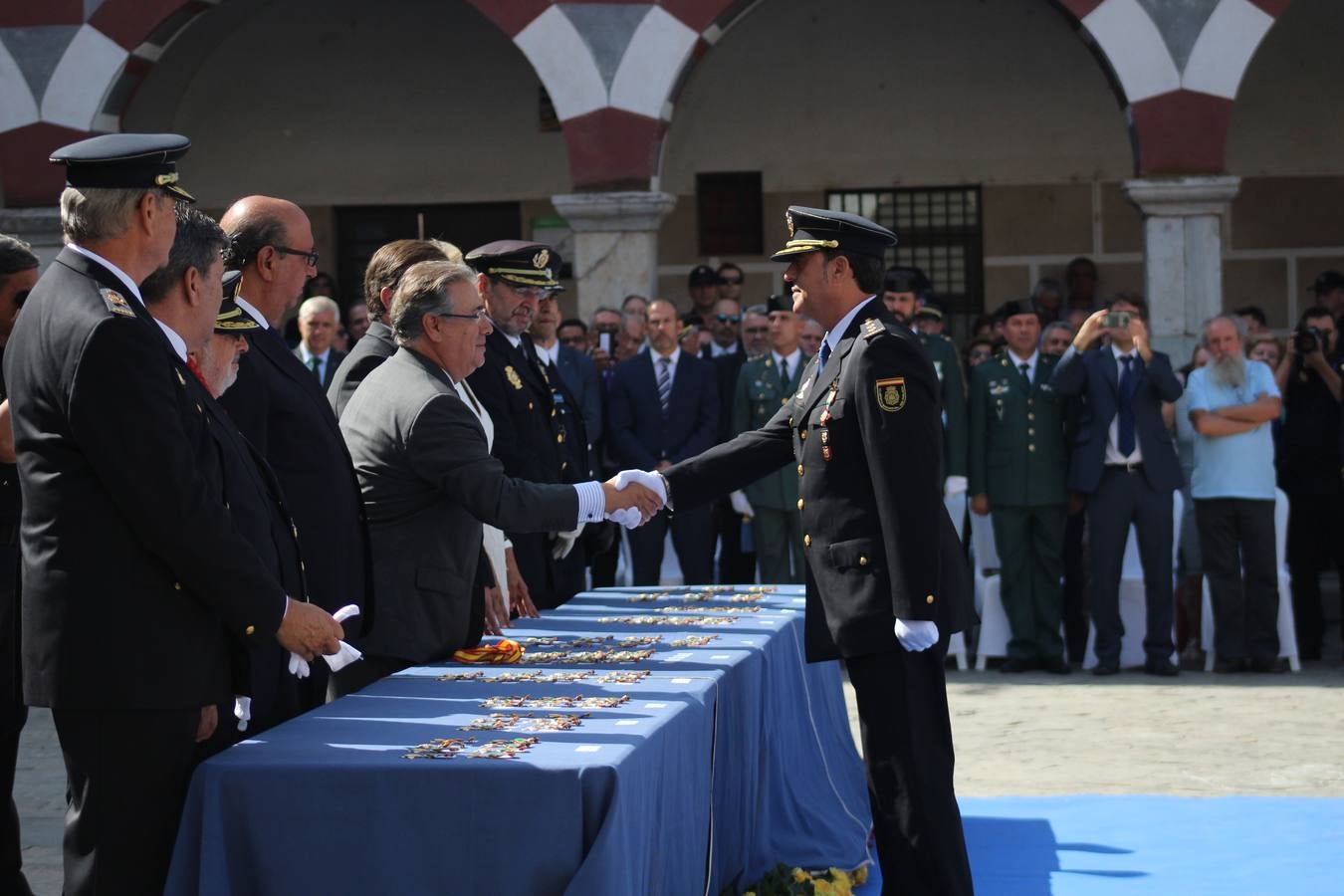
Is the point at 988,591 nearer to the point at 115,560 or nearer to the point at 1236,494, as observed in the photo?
the point at 1236,494

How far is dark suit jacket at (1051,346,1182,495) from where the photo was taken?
940 cm

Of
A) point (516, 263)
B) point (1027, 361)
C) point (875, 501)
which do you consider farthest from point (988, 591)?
point (875, 501)

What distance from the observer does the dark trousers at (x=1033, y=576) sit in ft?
31.5

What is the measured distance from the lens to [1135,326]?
9.50m

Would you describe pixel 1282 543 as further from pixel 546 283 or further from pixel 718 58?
pixel 718 58

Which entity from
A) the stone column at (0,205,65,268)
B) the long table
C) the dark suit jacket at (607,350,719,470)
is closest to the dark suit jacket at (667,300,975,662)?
the long table

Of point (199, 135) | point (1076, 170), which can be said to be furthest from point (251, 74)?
point (1076, 170)

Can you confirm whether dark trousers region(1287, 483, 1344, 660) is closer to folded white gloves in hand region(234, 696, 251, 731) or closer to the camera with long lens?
the camera with long lens

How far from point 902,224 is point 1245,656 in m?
5.40

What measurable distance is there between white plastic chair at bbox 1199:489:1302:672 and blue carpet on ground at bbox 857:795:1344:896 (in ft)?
10.2

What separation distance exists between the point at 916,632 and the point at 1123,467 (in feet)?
17.9

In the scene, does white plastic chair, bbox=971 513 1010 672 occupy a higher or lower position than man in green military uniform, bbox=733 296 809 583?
lower

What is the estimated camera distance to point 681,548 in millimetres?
9992

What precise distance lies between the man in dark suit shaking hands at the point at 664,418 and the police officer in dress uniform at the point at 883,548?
Answer: 17.2 feet
